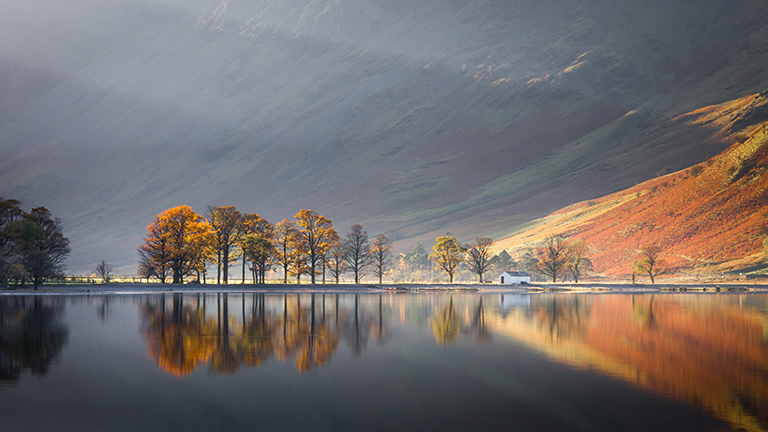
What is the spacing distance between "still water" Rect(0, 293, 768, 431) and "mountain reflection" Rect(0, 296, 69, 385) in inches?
4.5

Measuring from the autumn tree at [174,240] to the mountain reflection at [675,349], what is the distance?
56384 mm

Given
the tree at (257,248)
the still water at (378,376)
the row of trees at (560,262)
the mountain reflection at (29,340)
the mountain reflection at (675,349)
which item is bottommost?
the mountain reflection at (675,349)

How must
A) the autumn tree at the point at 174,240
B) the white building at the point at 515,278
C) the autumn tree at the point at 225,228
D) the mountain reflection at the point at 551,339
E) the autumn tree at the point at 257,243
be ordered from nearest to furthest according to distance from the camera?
1. the mountain reflection at the point at 551,339
2. the autumn tree at the point at 174,240
3. the autumn tree at the point at 257,243
4. the autumn tree at the point at 225,228
5. the white building at the point at 515,278

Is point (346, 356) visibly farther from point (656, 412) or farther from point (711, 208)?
point (711, 208)

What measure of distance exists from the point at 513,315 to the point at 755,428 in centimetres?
3528

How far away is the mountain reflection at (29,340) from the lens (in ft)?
81.1

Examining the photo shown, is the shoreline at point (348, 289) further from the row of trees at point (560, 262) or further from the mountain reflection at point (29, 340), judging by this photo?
the mountain reflection at point (29, 340)

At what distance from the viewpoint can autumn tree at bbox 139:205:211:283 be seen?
293ft

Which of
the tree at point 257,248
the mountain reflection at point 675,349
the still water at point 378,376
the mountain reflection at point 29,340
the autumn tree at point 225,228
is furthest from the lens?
the autumn tree at point 225,228

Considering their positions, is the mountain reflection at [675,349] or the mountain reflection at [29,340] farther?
the mountain reflection at [29,340]

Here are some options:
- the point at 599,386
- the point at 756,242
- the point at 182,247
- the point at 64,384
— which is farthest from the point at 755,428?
the point at 756,242

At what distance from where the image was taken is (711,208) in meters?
187

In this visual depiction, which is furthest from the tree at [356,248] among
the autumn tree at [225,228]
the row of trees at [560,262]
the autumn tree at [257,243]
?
the row of trees at [560,262]

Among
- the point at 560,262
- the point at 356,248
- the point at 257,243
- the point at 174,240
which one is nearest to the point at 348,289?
the point at 356,248
